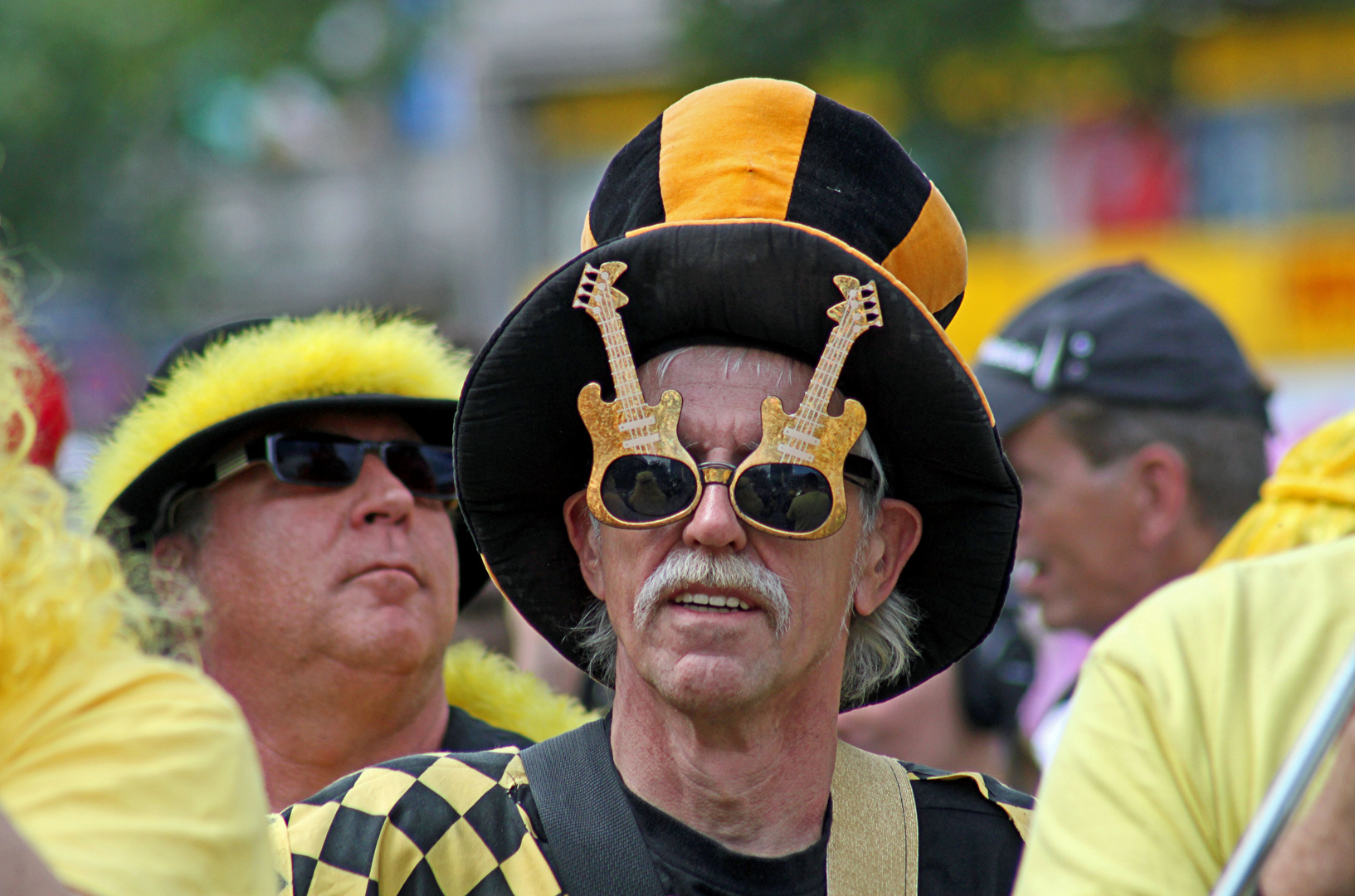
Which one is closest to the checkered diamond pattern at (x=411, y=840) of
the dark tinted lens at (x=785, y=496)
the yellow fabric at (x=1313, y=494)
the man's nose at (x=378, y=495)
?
the dark tinted lens at (x=785, y=496)

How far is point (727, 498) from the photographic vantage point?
7.37 feet

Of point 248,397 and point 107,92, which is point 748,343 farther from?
point 107,92

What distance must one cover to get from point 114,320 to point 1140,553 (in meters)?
17.6

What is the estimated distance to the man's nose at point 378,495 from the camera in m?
2.98

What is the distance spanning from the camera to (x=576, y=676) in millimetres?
4680

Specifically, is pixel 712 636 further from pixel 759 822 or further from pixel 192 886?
pixel 192 886

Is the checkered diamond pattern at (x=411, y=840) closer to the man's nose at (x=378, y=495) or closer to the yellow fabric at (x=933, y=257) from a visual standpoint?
the man's nose at (x=378, y=495)

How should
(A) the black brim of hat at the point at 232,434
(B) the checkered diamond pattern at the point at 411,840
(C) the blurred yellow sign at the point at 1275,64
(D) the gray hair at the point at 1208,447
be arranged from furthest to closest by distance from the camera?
(C) the blurred yellow sign at the point at 1275,64
(D) the gray hair at the point at 1208,447
(A) the black brim of hat at the point at 232,434
(B) the checkered diamond pattern at the point at 411,840

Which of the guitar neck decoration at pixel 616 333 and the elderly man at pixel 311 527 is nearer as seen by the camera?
the guitar neck decoration at pixel 616 333

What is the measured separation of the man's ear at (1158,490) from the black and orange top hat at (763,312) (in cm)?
157

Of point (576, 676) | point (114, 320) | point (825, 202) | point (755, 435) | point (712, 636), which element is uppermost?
point (825, 202)

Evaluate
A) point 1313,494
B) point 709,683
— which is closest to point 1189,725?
point 709,683

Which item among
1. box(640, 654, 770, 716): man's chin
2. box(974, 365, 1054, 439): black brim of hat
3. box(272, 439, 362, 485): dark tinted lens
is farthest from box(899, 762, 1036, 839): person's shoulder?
box(974, 365, 1054, 439): black brim of hat

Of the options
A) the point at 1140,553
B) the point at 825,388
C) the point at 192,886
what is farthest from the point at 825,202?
the point at 1140,553
